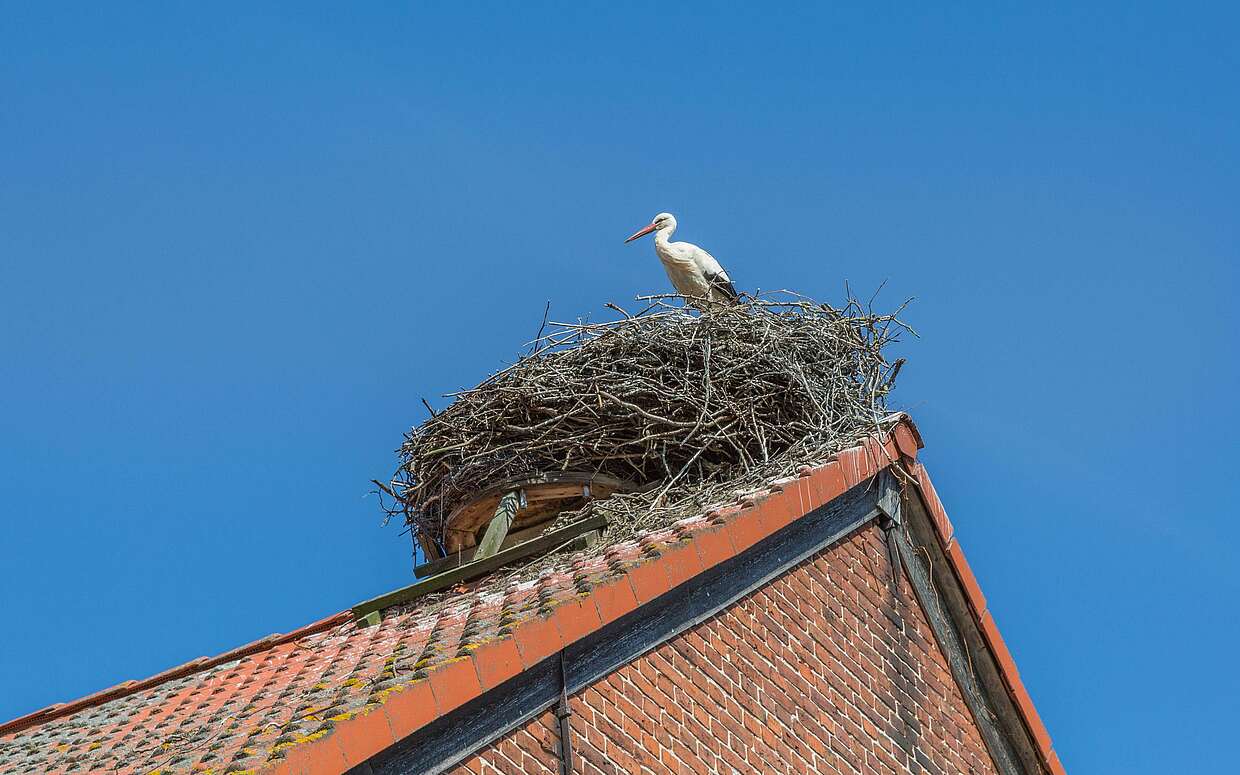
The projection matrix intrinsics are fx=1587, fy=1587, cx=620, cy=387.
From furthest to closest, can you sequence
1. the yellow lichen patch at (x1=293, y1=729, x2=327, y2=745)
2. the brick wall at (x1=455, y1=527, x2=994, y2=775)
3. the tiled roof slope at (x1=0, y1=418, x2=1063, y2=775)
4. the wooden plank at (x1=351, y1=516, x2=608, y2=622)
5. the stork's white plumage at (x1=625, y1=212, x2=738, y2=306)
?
the stork's white plumage at (x1=625, y1=212, x2=738, y2=306), the wooden plank at (x1=351, y1=516, x2=608, y2=622), the brick wall at (x1=455, y1=527, x2=994, y2=775), the tiled roof slope at (x1=0, y1=418, x2=1063, y2=775), the yellow lichen patch at (x1=293, y1=729, x2=327, y2=745)

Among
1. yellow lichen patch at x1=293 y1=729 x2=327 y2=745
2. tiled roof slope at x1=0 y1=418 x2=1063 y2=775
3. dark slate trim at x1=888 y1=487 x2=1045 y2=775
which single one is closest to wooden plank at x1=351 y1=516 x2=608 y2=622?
tiled roof slope at x1=0 y1=418 x2=1063 y2=775

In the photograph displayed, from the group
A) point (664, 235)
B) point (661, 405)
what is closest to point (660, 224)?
point (664, 235)

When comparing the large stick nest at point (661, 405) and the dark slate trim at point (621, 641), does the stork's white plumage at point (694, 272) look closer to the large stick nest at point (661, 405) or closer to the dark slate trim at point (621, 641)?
the large stick nest at point (661, 405)

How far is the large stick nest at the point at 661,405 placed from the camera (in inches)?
370

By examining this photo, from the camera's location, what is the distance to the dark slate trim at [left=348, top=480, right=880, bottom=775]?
5535 mm

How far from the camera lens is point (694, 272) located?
13.2 meters

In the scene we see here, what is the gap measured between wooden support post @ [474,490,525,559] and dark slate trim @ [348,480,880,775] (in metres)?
2.25

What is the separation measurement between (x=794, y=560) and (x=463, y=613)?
1665 mm

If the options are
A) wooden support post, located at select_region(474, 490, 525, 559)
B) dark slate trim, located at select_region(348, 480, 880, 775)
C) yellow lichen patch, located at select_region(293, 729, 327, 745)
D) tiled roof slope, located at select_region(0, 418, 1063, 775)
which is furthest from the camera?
wooden support post, located at select_region(474, 490, 525, 559)

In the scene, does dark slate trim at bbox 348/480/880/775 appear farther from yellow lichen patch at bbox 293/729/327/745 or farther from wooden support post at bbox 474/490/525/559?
wooden support post at bbox 474/490/525/559

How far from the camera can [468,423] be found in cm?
1001

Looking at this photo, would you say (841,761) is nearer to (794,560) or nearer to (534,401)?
(794,560)

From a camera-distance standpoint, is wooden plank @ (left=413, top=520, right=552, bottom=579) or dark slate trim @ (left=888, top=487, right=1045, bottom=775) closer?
dark slate trim @ (left=888, top=487, right=1045, bottom=775)

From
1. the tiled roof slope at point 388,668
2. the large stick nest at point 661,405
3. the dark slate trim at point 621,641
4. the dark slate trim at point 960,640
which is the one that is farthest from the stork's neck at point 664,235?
the dark slate trim at point 621,641
